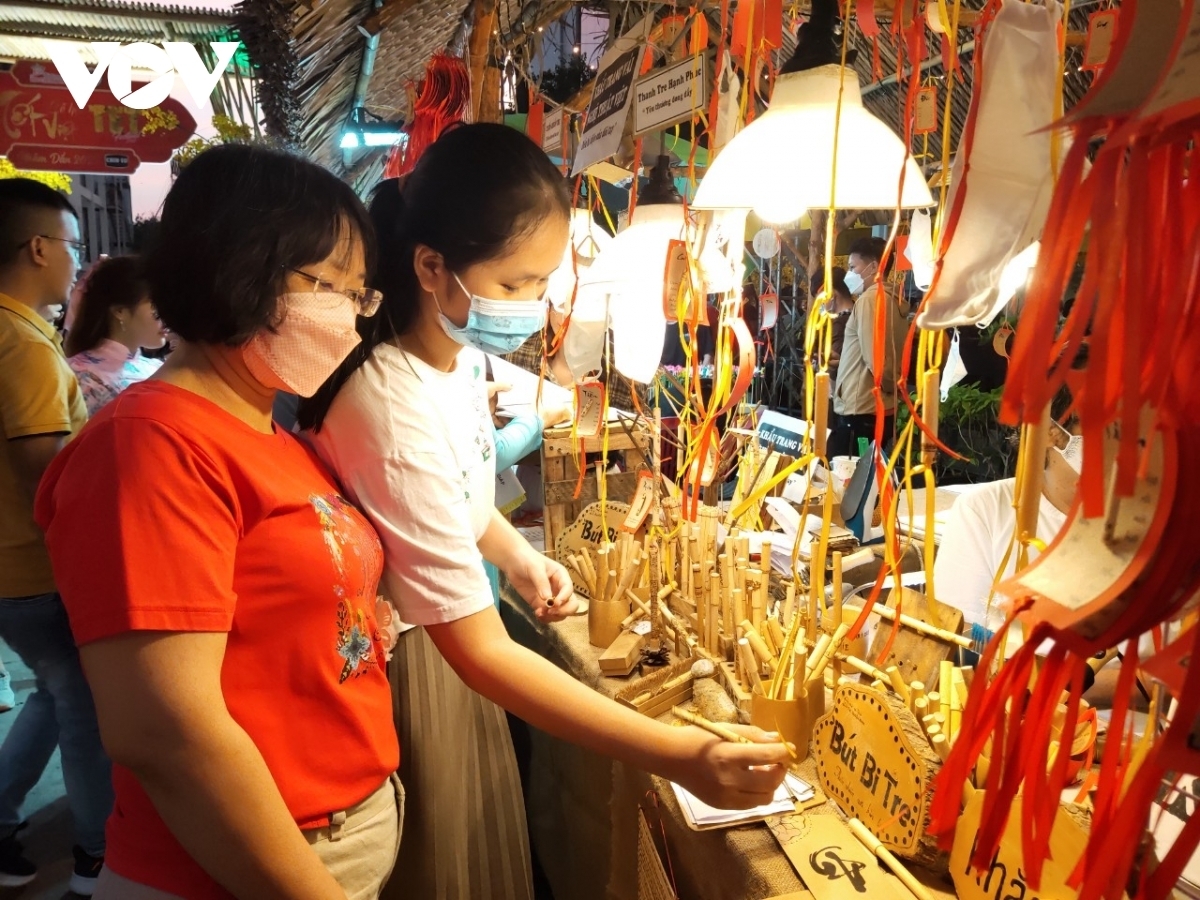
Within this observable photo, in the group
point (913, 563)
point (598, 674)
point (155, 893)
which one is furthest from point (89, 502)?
point (913, 563)

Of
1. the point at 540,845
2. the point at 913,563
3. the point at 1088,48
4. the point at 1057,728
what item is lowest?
the point at 540,845

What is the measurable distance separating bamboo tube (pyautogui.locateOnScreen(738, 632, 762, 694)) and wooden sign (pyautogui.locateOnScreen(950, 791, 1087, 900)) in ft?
1.35

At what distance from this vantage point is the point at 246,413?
97 centimetres

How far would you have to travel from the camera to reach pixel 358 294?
1.04m

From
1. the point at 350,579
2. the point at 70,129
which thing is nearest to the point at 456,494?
the point at 350,579

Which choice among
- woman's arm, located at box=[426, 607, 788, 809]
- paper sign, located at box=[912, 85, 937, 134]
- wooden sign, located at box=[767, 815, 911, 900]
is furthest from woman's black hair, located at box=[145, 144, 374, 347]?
wooden sign, located at box=[767, 815, 911, 900]

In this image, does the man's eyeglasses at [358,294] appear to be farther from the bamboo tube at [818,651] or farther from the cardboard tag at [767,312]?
the cardboard tag at [767,312]

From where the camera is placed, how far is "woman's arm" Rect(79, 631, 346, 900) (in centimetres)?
77

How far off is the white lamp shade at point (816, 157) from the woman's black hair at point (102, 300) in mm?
2320

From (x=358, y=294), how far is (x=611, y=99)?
29.4 inches

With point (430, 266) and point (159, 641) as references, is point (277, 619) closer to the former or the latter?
point (159, 641)

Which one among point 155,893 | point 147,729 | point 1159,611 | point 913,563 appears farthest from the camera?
point 913,563

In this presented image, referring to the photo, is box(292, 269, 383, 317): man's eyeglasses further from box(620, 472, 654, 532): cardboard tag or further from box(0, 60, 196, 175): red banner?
box(0, 60, 196, 175): red banner

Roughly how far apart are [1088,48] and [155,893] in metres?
1.37
